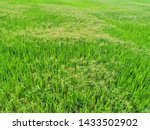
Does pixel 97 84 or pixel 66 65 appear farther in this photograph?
pixel 66 65

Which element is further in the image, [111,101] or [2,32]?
[2,32]

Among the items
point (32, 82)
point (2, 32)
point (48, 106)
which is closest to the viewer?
point (48, 106)

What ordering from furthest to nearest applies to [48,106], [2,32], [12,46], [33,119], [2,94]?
[2,32]
[12,46]
[2,94]
[48,106]
[33,119]

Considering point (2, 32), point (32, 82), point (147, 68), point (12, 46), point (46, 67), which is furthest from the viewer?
point (2, 32)

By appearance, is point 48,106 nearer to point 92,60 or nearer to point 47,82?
point 47,82

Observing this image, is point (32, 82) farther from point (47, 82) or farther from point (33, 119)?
point (33, 119)

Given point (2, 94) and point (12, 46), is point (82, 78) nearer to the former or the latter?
point (2, 94)

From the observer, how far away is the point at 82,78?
3.27m

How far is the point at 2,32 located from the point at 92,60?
2.97 m

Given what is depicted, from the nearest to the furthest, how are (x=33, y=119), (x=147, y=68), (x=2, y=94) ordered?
(x=33, y=119), (x=2, y=94), (x=147, y=68)

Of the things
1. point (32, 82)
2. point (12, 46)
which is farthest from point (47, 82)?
point (12, 46)

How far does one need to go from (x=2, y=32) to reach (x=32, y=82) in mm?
3258

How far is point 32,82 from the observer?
10.2 ft

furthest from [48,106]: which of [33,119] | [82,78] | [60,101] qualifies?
[82,78]
